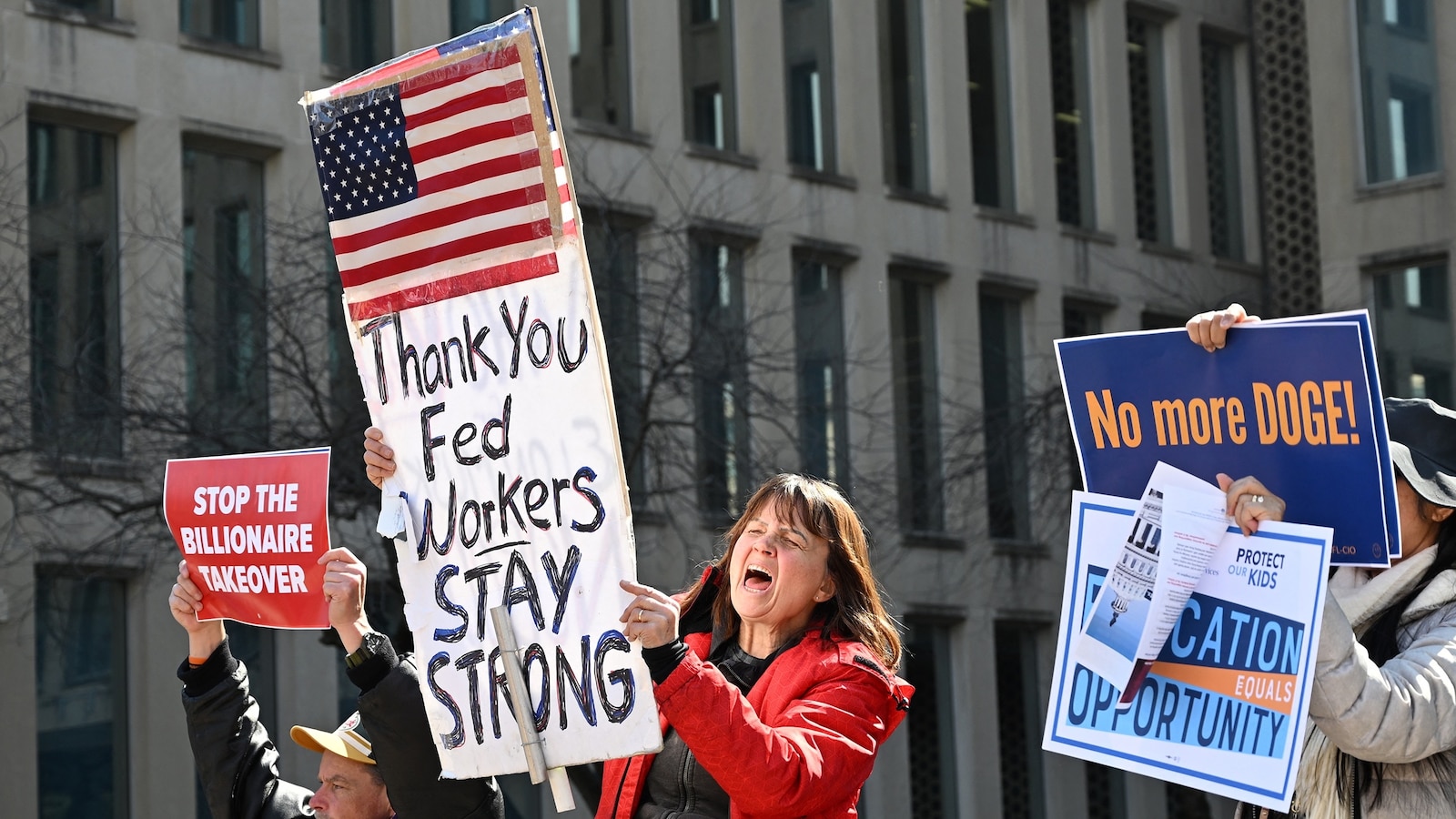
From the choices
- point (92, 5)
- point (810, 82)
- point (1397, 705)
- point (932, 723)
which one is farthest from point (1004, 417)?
point (1397, 705)

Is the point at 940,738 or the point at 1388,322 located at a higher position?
the point at 1388,322

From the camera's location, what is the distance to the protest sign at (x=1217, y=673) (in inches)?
169

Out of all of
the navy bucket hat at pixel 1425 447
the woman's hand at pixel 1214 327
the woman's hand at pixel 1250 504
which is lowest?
the woman's hand at pixel 1250 504

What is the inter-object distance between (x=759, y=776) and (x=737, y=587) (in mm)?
621

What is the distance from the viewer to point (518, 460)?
15.6 feet

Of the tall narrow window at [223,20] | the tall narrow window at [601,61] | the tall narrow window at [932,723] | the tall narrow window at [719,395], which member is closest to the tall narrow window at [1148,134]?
the tall narrow window at [932,723]

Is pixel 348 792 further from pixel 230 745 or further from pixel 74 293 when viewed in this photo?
pixel 74 293

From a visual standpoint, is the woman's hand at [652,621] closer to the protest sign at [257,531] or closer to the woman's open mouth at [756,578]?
the woman's open mouth at [756,578]

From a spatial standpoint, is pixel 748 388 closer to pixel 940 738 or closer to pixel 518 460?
pixel 940 738

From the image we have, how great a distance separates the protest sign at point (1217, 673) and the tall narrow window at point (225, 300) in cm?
1143

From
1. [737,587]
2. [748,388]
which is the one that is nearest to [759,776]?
[737,587]

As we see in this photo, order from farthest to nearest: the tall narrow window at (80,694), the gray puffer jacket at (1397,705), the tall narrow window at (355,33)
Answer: the tall narrow window at (355,33) < the tall narrow window at (80,694) < the gray puffer jacket at (1397,705)

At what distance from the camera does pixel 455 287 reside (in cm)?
492

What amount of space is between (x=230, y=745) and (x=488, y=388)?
1489mm
